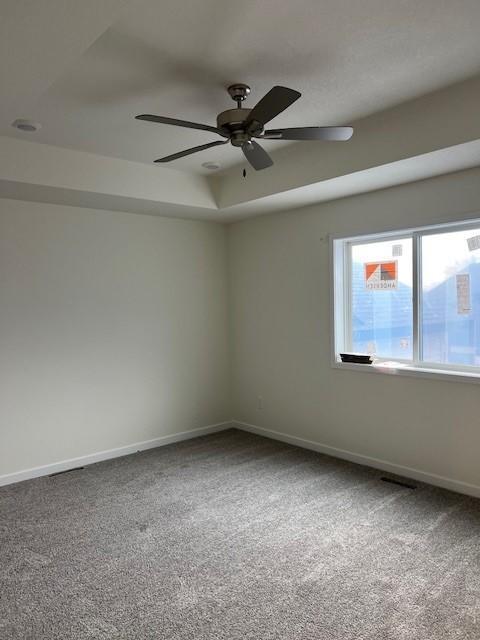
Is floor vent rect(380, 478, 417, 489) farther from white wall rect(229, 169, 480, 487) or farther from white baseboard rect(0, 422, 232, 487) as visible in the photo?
white baseboard rect(0, 422, 232, 487)

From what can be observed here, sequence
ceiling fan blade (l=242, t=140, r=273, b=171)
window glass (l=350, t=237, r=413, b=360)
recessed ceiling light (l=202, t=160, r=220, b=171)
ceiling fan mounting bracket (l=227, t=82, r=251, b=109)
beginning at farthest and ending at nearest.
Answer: recessed ceiling light (l=202, t=160, r=220, b=171)
window glass (l=350, t=237, r=413, b=360)
ceiling fan blade (l=242, t=140, r=273, b=171)
ceiling fan mounting bracket (l=227, t=82, r=251, b=109)

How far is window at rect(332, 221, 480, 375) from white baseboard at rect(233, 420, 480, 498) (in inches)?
32.0

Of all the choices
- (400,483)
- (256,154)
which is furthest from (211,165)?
(400,483)

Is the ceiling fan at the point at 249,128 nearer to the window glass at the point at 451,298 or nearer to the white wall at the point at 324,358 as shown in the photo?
the white wall at the point at 324,358

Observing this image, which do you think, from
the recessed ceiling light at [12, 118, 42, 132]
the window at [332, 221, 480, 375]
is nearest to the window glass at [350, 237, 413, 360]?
the window at [332, 221, 480, 375]

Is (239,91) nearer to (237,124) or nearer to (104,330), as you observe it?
(237,124)

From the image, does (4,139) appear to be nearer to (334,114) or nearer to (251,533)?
(334,114)

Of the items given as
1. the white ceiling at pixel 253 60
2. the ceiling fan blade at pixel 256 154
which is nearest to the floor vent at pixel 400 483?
the ceiling fan blade at pixel 256 154

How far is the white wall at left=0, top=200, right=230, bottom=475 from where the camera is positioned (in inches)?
158

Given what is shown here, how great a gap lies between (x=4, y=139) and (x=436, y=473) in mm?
3981

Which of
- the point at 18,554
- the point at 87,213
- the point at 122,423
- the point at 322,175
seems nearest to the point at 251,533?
the point at 18,554

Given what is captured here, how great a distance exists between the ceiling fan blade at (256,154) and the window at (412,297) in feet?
4.88

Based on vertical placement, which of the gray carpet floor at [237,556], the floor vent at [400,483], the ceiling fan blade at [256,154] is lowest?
the gray carpet floor at [237,556]

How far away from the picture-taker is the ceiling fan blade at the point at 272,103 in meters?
2.12
